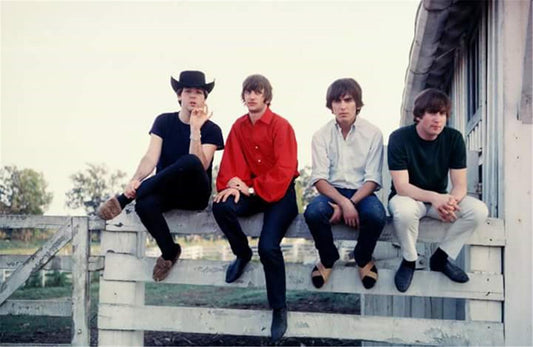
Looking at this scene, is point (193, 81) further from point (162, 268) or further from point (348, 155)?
point (162, 268)

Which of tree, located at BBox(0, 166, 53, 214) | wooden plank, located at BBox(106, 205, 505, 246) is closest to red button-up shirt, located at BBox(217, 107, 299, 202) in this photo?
wooden plank, located at BBox(106, 205, 505, 246)

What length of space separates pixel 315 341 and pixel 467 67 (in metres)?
4.34

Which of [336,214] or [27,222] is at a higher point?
[336,214]

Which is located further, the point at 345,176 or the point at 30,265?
the point at 30,265

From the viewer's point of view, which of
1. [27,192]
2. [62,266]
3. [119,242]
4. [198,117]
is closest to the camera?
[198,117]

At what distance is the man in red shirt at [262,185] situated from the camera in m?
4.02

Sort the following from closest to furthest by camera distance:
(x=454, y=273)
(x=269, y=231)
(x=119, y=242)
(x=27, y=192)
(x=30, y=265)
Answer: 1. (x=269, y=231)
2. (x=454, y=273)
3. (x=119, y=242)
4. (x=30, y=265)
5. (x=27, y=192)

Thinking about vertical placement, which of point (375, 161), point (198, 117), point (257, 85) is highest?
point (257, 85)

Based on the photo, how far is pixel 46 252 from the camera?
5.09 metres

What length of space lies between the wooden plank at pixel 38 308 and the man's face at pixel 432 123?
3162mm

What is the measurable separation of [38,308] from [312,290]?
246cm

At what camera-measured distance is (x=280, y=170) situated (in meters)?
4.16

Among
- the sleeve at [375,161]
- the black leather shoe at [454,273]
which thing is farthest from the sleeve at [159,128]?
the black leather shoe at [454,273]

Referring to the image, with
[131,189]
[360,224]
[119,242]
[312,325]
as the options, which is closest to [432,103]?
[360,224]
